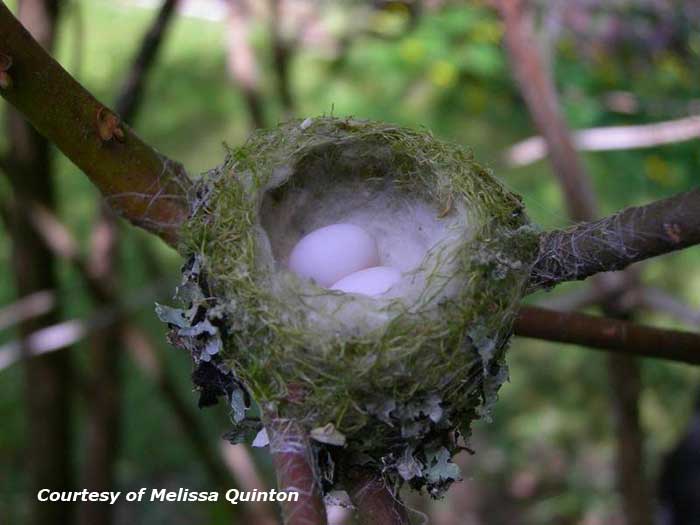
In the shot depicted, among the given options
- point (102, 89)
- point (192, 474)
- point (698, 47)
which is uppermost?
point (102, 89)

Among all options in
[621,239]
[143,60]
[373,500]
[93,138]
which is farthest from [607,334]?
[143,60]

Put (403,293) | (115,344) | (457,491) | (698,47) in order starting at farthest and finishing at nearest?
(698,47)
(457,491)
(115,344)
(403,293)

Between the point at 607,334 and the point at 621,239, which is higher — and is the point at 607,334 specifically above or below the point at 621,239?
below

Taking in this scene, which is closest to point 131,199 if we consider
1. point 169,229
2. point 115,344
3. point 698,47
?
point 169,229

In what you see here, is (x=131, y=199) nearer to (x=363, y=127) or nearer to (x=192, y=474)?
(x=363, y=127)

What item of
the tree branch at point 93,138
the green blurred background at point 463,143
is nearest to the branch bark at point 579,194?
the green blurred background at point 463,143

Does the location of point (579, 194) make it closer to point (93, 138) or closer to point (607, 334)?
point (607, 334)
